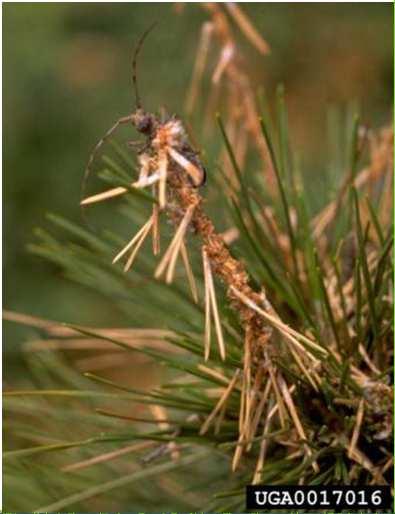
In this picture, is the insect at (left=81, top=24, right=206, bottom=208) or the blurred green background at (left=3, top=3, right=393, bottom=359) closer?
the insect at (left=81, top=24, right=206, bottom=208)

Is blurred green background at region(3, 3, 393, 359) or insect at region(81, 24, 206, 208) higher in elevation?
blurred green background at region(3, 3, 393, 359)

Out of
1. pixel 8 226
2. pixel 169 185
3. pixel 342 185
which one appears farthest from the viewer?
pixel 8 226

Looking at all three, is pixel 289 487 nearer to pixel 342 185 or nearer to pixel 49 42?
pixel 342 185

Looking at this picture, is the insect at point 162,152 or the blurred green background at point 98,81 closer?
the insect at point 162,152

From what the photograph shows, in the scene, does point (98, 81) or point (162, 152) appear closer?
point (162, 152)

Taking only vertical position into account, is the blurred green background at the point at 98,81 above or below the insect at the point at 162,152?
above

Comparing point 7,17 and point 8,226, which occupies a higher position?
point 7,17

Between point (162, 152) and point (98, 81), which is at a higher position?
point (98, 81)

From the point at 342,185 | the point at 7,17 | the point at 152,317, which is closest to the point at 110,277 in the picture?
the point at 152,317
